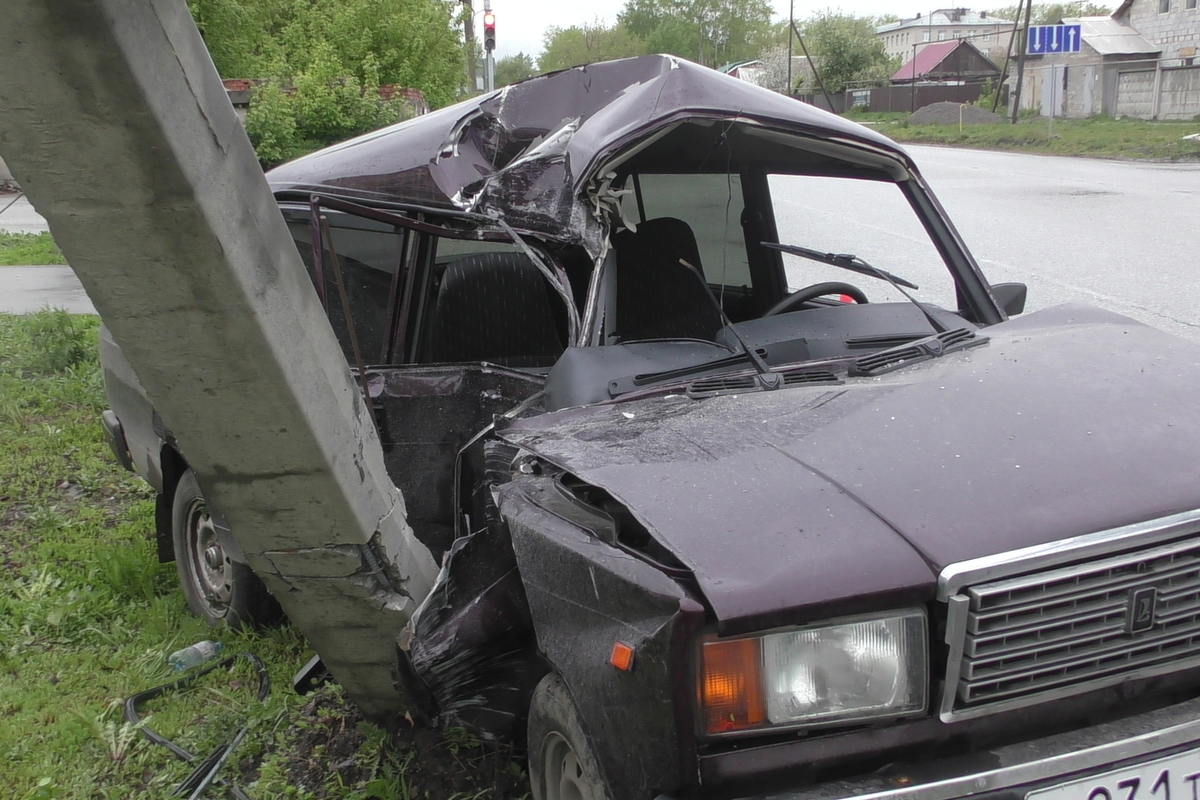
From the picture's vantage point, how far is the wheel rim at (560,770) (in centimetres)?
201

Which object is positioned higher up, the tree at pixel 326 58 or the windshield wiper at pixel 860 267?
the tree at pixel 326 58

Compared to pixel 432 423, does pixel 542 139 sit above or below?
above

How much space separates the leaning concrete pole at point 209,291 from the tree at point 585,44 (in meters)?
54.8

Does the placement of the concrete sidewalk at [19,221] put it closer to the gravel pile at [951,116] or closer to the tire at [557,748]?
the tire at [557,748]

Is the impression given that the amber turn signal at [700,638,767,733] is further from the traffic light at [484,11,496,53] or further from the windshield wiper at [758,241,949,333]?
the traffic light at [484,11,496,53]

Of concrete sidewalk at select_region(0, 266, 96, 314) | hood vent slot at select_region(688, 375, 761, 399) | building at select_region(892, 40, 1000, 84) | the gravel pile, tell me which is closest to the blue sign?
the gravel pile

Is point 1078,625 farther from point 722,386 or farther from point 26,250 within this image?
point 26,250

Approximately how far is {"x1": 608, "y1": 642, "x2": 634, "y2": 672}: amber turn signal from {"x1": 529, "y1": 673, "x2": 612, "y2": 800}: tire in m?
0.25

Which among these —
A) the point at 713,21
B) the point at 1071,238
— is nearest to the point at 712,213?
the point at 1071,238

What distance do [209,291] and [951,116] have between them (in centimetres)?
4006

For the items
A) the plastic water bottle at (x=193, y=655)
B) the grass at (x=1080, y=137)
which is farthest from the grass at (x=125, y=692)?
the grass at (x=1080, y=137)

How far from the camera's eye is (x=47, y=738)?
307 cm

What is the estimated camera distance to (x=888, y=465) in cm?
190

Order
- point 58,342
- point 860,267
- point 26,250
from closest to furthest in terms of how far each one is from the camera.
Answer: point 860,267
point 58,342
point 26,250
